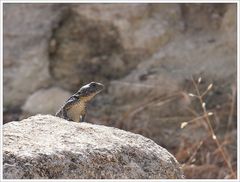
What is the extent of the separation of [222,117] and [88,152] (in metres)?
4.97

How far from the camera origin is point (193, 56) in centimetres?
789

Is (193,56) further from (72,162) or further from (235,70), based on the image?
(72,162)

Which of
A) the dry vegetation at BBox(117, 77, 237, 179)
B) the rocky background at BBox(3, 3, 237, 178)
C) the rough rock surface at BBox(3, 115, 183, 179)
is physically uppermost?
the rough rock surface at BBox(3, 115, 183, 179)

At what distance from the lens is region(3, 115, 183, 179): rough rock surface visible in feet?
8.30

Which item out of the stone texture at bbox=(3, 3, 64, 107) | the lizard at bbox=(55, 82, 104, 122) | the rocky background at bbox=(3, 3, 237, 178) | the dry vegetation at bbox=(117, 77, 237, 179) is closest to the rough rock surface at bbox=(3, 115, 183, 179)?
the lizard at bbox=(55, 82, 104, 122)

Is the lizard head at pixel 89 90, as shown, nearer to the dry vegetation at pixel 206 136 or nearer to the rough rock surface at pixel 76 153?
the rough rock surface at pixel 76 153

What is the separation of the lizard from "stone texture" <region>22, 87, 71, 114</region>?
3389mm

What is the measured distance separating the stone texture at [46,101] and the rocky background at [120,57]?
0.03ft

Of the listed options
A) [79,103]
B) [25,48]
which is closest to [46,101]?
[25,48]

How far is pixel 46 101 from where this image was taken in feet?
25.7

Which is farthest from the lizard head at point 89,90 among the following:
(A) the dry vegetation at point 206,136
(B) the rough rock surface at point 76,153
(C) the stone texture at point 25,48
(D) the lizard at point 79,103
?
(C) the stone texture at point 25,48

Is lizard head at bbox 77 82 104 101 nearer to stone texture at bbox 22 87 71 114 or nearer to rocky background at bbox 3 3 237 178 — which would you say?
rocky background at bbox 3 3 237 178

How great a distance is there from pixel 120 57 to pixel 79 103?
12.4 ft

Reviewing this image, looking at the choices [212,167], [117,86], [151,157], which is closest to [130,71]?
[117,86]
